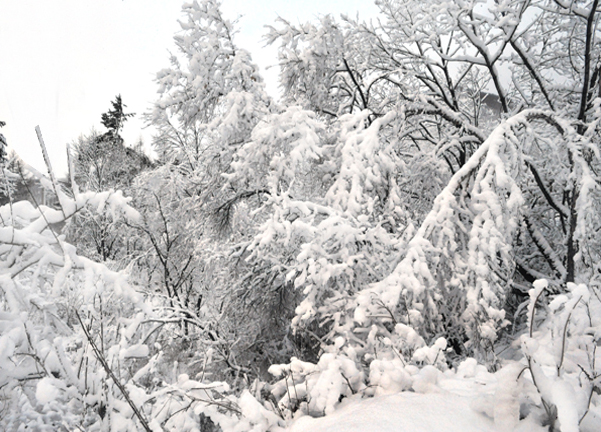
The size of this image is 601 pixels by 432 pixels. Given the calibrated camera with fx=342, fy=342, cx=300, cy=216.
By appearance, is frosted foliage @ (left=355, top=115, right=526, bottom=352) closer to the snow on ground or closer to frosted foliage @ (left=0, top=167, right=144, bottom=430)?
the snow on ground

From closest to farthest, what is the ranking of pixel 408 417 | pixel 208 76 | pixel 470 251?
pixel 408 417
pixel 470 251
pixel 208 76

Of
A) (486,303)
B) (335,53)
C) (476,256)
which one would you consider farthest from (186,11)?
(486,303)

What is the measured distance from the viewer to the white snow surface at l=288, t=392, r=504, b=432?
4.52 feet

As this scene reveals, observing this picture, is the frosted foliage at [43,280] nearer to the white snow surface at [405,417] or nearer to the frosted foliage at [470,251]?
the white snow surface at [405,417]

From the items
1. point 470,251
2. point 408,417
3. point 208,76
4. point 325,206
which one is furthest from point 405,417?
point 208,76

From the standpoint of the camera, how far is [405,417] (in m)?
1.47

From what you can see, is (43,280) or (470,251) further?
(470,251)

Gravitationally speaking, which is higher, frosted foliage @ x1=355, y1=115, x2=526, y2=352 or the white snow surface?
frosted foliage @ x1=355, y1=115, x2=526, y2=352

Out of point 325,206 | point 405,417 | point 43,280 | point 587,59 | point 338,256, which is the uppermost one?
point 587,59

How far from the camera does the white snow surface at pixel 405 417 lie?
1377 mm

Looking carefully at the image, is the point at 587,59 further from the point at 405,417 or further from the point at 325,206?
the point at 405,417

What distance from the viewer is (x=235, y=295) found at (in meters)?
5.13

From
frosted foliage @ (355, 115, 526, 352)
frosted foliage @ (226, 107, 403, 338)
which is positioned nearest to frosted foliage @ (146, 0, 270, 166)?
frosted foliage @ (226, 107, 403, 338)

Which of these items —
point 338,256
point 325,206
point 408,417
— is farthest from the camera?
point 325,206
